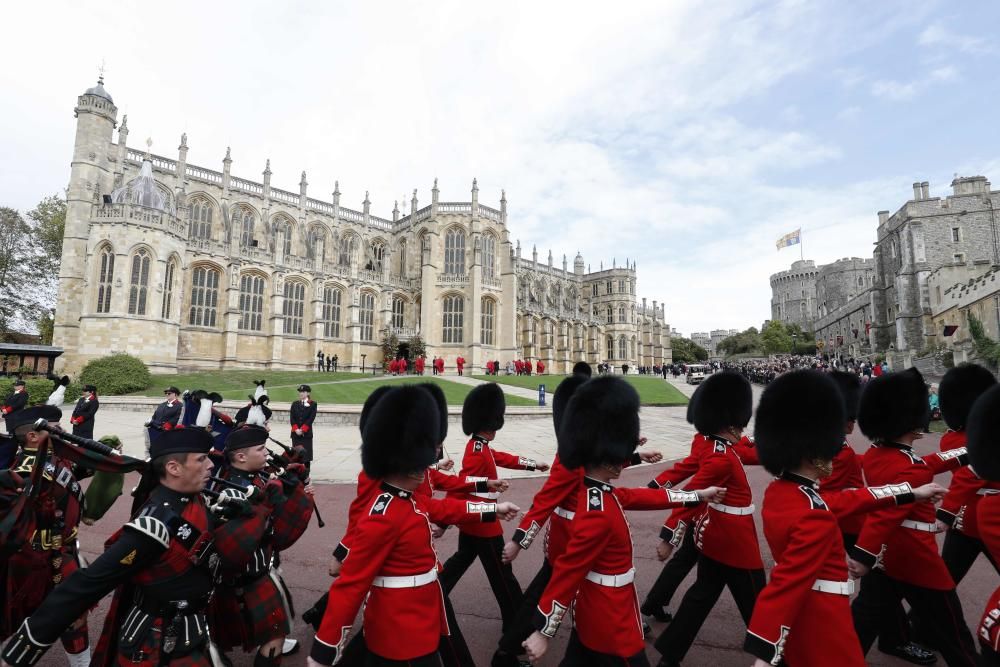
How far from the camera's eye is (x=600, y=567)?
2.81m

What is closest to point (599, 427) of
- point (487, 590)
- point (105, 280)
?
point (487, 590)

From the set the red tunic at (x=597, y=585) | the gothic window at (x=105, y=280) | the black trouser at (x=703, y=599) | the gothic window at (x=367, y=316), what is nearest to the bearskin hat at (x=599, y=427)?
the red tunic at (x=597, y=585)

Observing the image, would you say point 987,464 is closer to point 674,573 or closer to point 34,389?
point 674,573

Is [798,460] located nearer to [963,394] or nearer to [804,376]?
[804,376]

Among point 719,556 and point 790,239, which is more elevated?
point 790,239

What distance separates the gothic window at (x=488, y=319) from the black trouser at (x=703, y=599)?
3924 centimetres

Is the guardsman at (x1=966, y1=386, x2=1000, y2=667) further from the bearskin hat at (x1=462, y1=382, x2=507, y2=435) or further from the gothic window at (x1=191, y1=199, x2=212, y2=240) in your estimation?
the gothic window at (x1=191, y1=199, x2=212, y2=240)

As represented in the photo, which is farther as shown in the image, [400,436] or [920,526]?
[920,526]

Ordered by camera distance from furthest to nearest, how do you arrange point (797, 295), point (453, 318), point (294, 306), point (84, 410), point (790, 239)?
point (797, 295), point (790, 239), point (453, 318), point (294, 306), point (84, 410)

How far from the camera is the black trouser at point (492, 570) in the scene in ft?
13.5

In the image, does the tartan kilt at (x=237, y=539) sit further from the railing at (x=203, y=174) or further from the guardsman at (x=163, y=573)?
the railing at (x=203, y=174)

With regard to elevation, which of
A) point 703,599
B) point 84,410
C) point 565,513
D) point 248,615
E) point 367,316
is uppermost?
point 367,316

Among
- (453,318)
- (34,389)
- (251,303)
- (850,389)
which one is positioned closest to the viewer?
(850,389)

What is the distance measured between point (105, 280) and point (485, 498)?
108 ft
